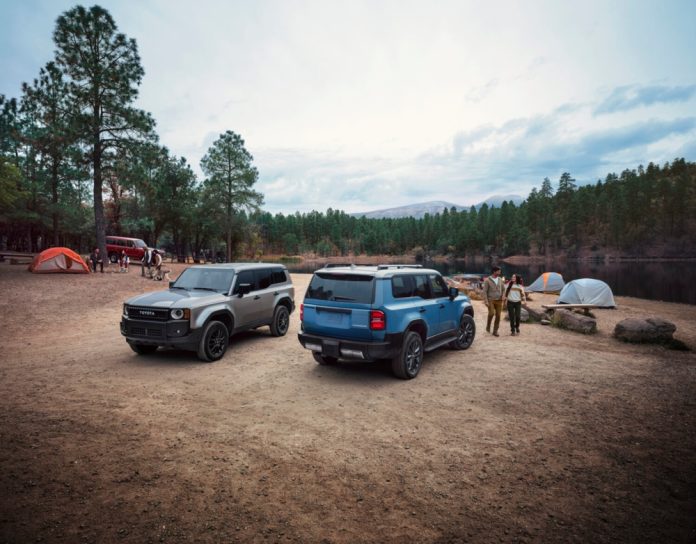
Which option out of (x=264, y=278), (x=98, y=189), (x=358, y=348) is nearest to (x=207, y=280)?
(x=264, y=278)

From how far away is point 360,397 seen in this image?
22.1 feet

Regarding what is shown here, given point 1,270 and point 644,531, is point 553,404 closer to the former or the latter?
point 644,531

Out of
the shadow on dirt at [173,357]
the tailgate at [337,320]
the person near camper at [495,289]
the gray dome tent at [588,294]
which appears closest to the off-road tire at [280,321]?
the shadow on dirt at [173,357]

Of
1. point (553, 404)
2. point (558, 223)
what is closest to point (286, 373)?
point (553, 404)

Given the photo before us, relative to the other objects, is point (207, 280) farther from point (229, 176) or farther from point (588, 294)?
point (229, 176)

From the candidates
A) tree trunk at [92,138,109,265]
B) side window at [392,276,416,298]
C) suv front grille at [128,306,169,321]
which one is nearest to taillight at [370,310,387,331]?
side window at [392,276,416,298]

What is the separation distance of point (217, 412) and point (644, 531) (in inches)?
209

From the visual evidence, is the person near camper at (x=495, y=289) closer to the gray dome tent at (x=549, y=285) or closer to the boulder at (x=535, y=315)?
the boulder at (x=535, y=315)

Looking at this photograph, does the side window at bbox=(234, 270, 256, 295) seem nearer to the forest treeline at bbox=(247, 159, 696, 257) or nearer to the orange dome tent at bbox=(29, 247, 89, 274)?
the orange dome tent at bbox=(29, 247, 89, 274)

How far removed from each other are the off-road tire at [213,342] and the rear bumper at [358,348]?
265 centimetres

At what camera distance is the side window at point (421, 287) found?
8227 mm

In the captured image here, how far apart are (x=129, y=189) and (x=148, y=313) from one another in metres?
21.7

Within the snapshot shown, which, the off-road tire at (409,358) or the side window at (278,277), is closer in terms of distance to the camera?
the off-road tire at (409,358)

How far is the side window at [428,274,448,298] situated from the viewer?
Answer: 8805mm
